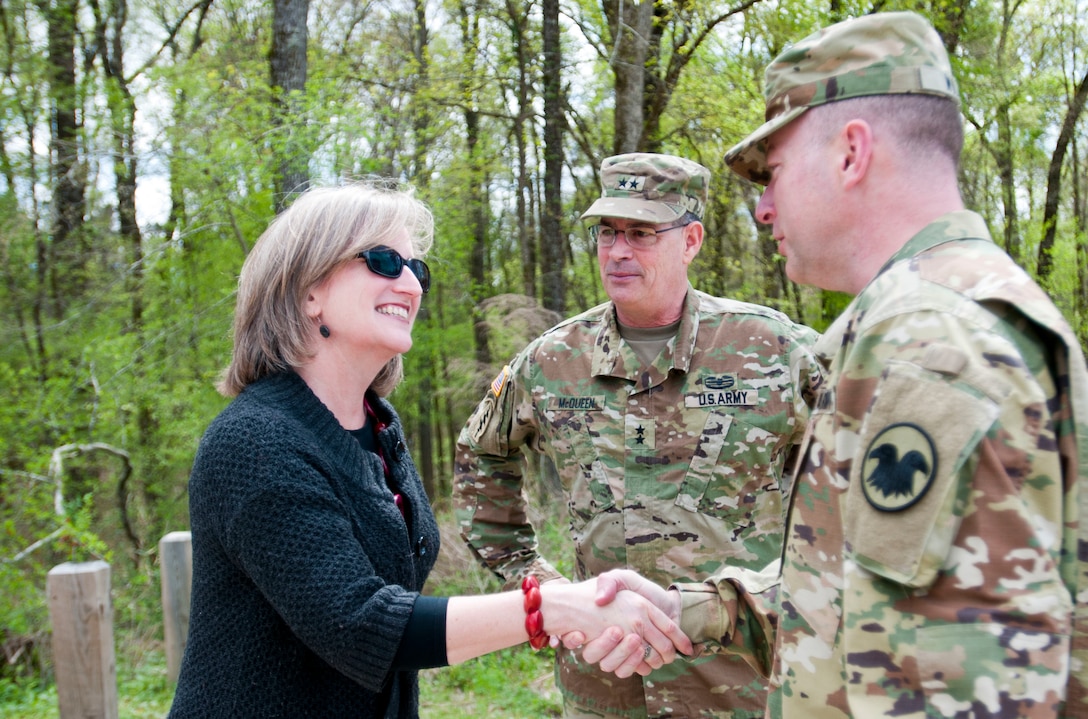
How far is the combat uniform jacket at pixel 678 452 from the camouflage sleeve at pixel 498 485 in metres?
0.02

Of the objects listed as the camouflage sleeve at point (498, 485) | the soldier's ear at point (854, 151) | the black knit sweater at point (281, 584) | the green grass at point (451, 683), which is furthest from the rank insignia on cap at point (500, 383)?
the green grass at point (451, 683)

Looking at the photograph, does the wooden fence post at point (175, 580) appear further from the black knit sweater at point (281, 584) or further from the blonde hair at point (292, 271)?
Result: the black knit sweater at point (281, 584)

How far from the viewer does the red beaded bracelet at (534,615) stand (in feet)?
6.62

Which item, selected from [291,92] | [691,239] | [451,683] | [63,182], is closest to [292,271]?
[691,239]

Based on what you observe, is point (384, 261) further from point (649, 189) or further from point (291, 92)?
point (291, 92)

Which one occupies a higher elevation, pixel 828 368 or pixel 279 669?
pixel 828 368

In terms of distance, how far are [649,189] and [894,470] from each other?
216 centimetres

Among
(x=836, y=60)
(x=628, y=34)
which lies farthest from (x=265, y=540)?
(x=628, y=34)

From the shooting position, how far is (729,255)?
12547mm

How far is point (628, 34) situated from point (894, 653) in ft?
23.4

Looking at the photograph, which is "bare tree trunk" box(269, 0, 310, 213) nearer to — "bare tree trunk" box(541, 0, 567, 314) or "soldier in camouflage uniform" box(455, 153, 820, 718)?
"bare tree trunk" box(541, 0, 567, 314)

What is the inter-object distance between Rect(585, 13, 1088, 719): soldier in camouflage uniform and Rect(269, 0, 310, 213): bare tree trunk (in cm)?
682

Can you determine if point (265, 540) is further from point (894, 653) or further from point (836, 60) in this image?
point (836, 60)

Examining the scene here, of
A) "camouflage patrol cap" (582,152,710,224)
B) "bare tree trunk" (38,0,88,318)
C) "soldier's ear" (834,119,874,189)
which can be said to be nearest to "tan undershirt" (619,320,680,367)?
"camouflage patrol cap" (582,152,710,224)
